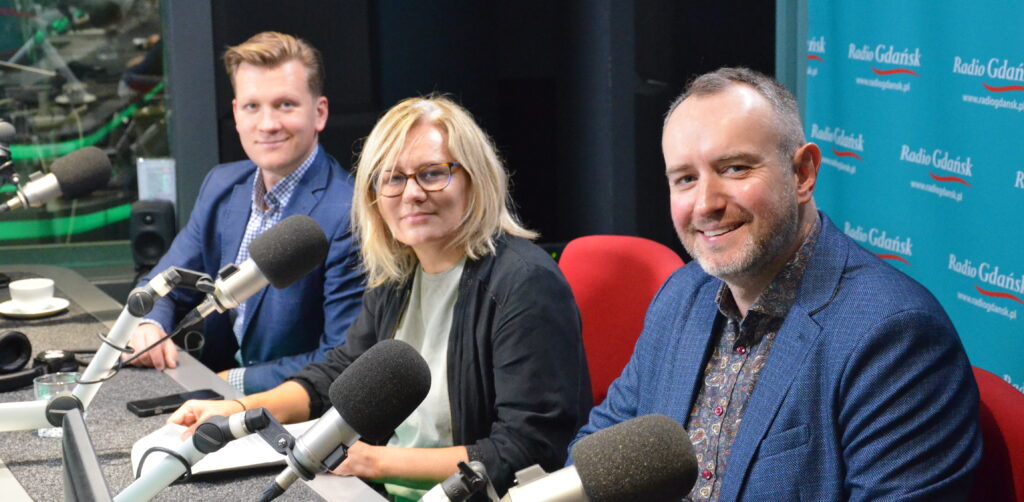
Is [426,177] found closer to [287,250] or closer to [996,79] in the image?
[287,250]

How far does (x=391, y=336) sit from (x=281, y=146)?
3.27 ft

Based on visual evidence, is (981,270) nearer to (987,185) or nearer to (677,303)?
(987,185)

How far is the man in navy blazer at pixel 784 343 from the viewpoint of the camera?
1.58 meters

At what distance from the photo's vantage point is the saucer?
3.10 metres

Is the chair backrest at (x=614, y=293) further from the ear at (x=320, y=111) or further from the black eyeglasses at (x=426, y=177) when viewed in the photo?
the ear at (x=320, y=111)

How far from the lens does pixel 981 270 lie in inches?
105

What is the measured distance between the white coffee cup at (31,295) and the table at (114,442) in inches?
2.0

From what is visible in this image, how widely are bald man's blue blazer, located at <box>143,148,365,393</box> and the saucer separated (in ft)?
0.88

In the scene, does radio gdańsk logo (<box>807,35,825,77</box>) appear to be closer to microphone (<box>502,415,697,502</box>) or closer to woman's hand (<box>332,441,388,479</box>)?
woman's hand (<box>332,441,388,479</box>)

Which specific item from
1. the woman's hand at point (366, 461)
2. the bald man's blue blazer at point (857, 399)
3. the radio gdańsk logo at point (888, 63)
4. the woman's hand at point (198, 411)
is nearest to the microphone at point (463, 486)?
the bald man's blue blazer at point (857, 399)

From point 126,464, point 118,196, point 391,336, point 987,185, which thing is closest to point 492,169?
point 391,336

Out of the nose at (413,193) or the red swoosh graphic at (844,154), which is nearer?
the nose at (413,193)

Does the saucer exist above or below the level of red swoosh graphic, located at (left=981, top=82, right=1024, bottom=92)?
below

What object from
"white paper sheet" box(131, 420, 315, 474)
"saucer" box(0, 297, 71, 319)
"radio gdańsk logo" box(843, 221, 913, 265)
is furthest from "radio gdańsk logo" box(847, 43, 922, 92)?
"saucer" box(0, 297, 71, 319)
